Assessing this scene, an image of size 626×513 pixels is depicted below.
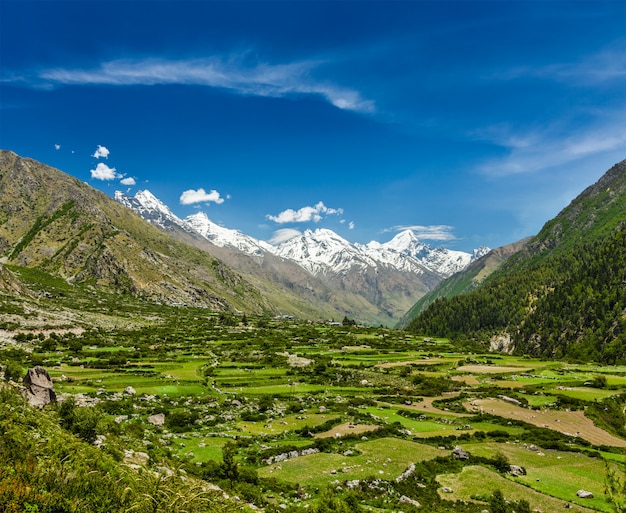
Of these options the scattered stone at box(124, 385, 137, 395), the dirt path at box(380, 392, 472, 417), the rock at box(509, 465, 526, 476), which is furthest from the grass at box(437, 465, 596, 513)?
the scattered stone at box(124, 385, 137, 395)

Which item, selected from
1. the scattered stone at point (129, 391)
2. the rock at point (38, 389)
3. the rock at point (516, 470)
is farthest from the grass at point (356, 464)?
the scattered stone at point (129, 391)

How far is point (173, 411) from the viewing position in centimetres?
4403

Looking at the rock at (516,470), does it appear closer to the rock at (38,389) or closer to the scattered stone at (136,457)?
the scattered stone at (136,457)

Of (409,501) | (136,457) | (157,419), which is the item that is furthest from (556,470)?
(157,419)

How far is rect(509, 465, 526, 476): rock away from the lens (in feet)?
101

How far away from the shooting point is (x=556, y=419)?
50469 millimetres

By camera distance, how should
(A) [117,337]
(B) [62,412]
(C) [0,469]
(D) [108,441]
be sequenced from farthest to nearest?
1. (A) [117,337]
2. (B) [62,412]
3. (D) [108,441]
4. (C) [0,469]

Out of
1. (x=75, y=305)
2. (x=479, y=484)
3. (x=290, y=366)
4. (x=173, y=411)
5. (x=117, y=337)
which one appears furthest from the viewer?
(x=75, y=305)

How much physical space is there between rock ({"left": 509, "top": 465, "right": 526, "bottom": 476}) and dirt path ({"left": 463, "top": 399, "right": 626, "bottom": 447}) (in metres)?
17.2

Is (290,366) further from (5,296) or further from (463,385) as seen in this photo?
(5,296)

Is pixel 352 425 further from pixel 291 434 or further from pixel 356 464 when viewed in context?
pixel 356 464

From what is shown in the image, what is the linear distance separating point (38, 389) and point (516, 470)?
1573 inches

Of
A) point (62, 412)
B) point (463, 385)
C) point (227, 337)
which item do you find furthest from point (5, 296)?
point (463, 385)

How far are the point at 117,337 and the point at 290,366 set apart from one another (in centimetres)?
5425
